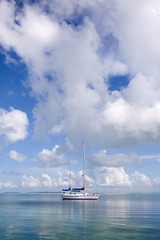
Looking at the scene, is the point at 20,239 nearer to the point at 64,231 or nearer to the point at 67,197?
the point at 64,231

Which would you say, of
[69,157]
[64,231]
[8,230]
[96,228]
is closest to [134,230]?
[96,228]

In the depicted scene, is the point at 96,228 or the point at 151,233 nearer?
the point at 151,233

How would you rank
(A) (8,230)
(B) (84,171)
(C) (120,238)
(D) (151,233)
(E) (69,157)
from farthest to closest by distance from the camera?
1. (E) (69,157)
2. (B) (84,171)
3. (A) (8,230)
4. (D) (151,233)
5. (C) (120,238)

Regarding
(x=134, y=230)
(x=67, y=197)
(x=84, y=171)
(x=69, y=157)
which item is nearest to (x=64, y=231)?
A: (x=134, y=230)

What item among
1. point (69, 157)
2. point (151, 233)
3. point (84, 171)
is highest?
point (69, 157)

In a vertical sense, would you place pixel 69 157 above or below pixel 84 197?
above

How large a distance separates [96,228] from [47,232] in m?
10.8

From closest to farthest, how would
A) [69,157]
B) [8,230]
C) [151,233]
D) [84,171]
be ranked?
[151,233], [8,230], [84,171], [69,157]

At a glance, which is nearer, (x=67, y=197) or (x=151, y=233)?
(x=151, y=233)

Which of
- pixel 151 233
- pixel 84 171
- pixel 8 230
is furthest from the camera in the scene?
pixel 84 171

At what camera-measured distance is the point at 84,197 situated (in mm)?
152875

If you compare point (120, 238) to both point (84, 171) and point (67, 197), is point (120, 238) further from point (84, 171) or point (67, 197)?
point (67, 197)

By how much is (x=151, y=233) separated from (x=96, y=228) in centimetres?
1154

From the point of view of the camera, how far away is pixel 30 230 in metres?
49.3
